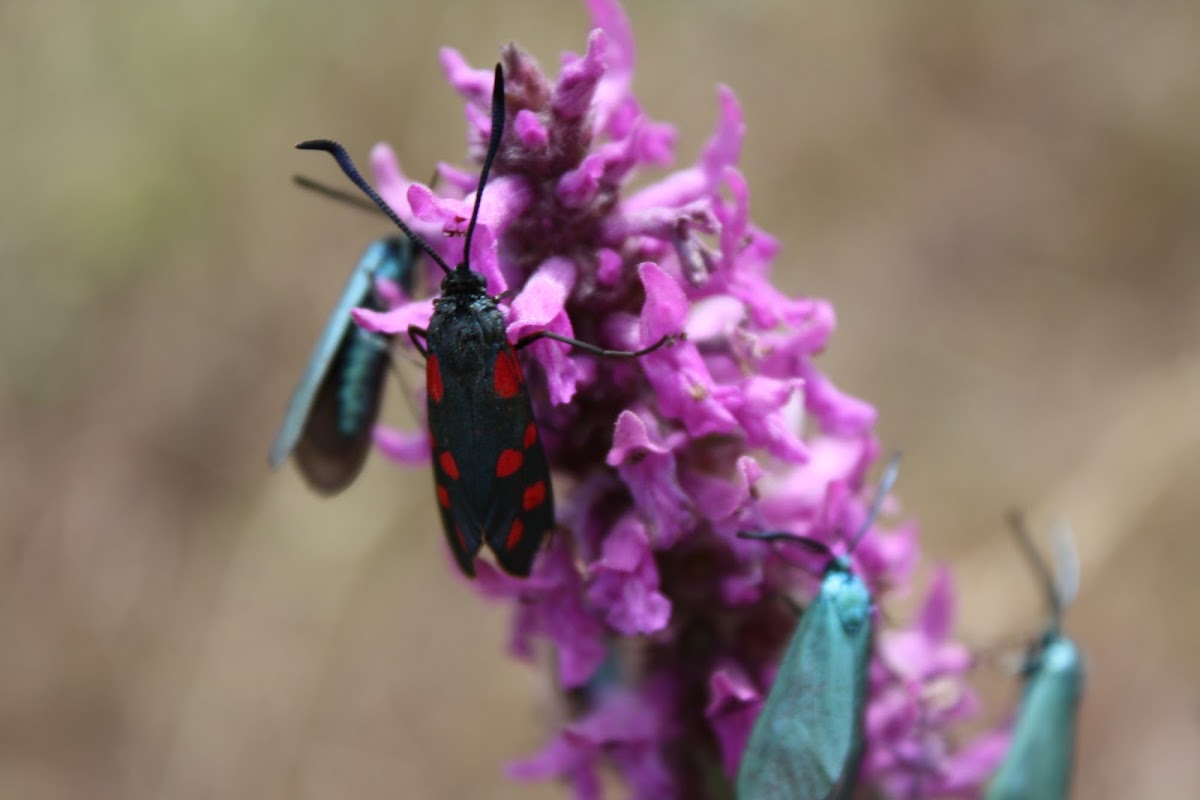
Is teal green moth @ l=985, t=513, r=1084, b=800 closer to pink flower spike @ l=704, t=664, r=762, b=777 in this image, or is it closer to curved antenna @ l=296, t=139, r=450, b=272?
pink flower spike @ l=704, t=664, r=762, b=777

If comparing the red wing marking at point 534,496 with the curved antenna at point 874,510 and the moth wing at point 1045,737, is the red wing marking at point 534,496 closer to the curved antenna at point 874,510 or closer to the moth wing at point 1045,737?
the curved antenna at point 874,510

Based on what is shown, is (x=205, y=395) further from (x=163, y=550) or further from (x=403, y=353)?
(x=403, y=353)

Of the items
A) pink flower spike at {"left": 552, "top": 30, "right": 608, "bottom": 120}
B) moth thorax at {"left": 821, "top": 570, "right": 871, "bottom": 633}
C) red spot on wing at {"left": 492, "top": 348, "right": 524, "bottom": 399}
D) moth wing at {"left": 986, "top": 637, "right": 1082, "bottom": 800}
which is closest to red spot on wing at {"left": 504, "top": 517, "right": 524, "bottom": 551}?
red spot on wing at {"left": 492, "top": 348, "right": 524, "bottom": 399}

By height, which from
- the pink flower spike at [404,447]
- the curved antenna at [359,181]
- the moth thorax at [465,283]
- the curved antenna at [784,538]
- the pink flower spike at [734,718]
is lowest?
the pink flower spike at [734,718]

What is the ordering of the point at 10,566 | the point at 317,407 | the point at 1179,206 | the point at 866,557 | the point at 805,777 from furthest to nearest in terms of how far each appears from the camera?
the point at 1179,206 → the point at 10,566 → the point at 317,407 → the point at 866,557 → the point at 805,777

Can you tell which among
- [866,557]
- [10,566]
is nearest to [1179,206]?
[866,557]

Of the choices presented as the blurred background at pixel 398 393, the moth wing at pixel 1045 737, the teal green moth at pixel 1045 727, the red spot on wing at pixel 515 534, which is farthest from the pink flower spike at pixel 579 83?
the blurred background at pixel 398 393
